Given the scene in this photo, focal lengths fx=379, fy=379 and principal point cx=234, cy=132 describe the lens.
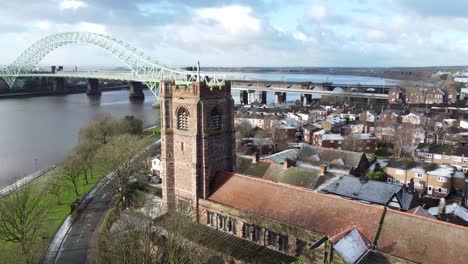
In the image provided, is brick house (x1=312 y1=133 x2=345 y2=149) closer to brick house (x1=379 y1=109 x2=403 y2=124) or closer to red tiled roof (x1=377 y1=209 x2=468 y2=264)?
brick house (x1=379 y1=109 x2=403 y2=124)

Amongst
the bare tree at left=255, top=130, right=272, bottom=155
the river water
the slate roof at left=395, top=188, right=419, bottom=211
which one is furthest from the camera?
the bare tree at left=255, top=130, right=272, bottom=155

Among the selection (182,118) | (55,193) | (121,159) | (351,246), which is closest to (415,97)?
(121,159)

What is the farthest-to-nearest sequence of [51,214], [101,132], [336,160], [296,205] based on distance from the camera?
[101,132]
[336,160]
[51,214]
[296,205]

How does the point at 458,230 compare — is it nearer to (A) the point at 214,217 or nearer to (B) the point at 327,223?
(B) the point at 327,223

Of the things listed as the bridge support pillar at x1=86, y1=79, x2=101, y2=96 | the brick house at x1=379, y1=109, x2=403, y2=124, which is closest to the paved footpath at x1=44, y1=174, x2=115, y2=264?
the brick house at x1=379, y1=109, x2=403, y2=124

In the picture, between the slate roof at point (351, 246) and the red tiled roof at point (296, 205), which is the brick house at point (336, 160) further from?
the slate roof at point (351, 246)

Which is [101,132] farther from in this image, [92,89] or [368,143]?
[92,89]
